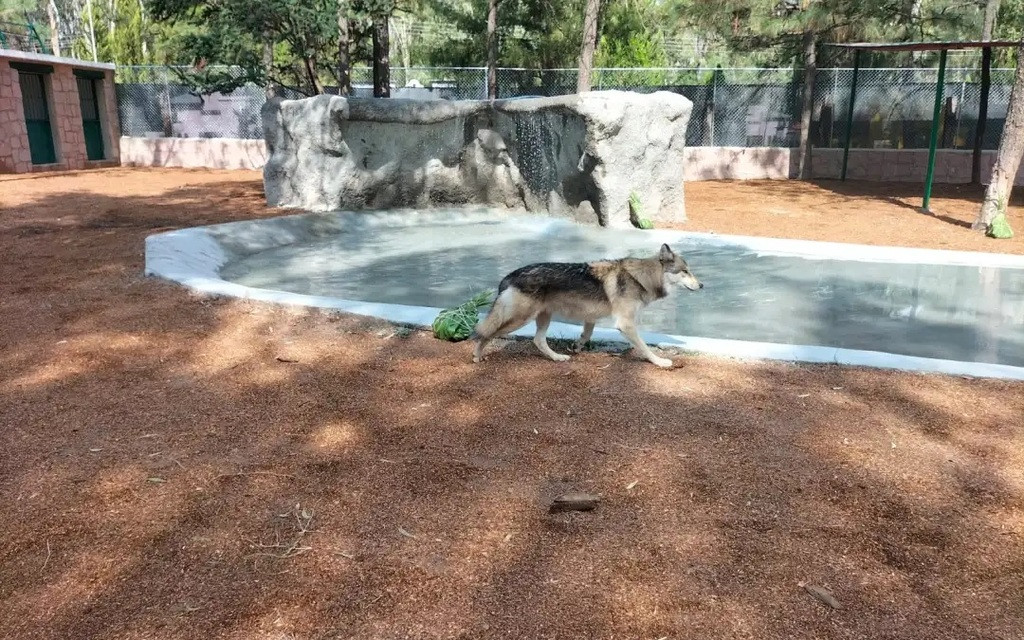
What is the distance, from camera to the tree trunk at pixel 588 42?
1493 centimetres

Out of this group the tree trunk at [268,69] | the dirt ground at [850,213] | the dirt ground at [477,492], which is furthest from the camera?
the tree trunk at [268,69]

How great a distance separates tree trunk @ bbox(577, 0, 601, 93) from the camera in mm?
14930

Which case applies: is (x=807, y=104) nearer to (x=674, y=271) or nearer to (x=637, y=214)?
(x=637, y=214)

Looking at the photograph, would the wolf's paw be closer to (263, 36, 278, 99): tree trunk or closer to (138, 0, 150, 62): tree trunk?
(263, 36, 278, 99): tree trunk

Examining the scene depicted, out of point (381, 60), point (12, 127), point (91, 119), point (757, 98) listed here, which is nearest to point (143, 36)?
point (91, 119)

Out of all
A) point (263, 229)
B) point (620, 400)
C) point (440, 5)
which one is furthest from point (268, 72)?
point (620, 400)

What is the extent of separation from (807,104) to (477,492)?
1672cm

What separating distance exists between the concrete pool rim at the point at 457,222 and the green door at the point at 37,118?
12.9 metres

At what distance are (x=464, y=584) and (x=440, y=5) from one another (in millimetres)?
21645

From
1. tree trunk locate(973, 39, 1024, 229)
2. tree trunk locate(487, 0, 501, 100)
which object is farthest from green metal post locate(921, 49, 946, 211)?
tree trunk locate(487, 0, 501, 100)

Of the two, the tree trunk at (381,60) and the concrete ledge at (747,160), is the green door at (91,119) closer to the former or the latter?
the concrete ledge at (747,160)

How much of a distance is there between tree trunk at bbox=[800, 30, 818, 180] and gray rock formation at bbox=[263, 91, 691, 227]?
23.6 ft

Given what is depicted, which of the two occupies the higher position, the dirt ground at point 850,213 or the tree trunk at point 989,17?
the tree trunk at point 989,17

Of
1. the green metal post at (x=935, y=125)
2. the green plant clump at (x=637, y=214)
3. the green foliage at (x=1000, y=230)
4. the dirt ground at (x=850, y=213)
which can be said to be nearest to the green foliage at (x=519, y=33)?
the dirt ground at (x=850, y=213)
